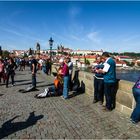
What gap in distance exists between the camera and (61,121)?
21.0ft

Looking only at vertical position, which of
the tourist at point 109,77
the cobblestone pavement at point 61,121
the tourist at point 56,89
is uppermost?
the tourist at point 109,77

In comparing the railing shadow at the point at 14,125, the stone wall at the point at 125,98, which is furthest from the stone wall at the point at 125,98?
the railing shadow at the point at 14,125

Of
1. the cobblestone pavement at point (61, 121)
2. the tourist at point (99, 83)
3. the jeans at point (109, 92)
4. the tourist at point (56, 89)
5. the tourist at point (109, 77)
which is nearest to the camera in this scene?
the cobblestone pavement at point (61, 121)

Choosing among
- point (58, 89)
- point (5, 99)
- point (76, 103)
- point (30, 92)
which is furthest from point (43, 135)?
point (30, 92)

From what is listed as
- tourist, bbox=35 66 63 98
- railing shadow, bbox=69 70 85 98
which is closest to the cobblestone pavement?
tourist, bbox=35 66 63 98

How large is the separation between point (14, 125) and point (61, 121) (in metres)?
1.20

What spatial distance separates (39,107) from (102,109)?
6.78 feet

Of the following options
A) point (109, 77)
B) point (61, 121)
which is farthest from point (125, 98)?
point (61, 121)

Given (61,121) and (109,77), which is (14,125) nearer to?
(61,121)

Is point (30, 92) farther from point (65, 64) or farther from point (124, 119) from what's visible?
point (124, 119)

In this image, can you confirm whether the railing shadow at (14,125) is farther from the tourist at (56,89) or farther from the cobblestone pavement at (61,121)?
the tourist at (56,89)

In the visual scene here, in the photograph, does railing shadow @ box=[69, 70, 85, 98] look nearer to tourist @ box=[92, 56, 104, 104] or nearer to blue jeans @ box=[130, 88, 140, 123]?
tourist @ box=[92, 56, 104, 104]

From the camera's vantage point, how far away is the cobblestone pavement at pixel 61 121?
17.6 feet

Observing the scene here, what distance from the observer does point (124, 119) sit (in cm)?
665
